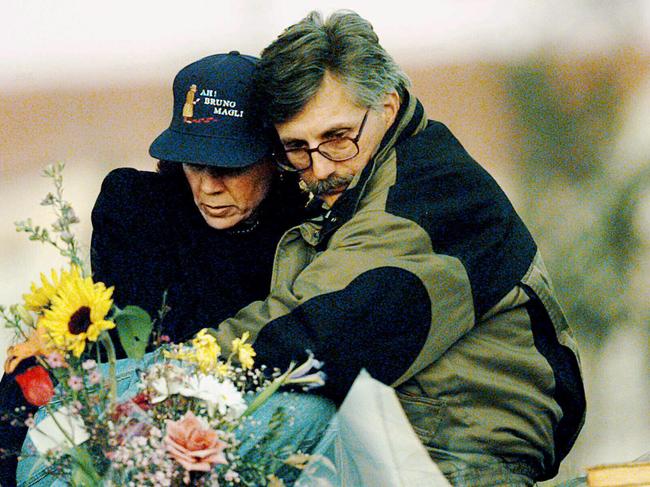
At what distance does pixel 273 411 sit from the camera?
282cm

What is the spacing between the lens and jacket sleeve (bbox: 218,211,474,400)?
2973mm

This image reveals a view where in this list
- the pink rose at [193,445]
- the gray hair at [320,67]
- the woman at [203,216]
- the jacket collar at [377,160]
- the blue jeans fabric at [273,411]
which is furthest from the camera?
the woman at [203,216]

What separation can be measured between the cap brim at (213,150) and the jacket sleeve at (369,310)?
1.37ft

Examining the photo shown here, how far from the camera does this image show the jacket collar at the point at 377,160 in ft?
10.6

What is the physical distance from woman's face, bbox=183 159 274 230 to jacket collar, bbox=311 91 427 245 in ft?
1.01

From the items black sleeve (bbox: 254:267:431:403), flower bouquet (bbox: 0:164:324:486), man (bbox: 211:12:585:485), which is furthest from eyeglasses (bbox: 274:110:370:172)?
flower bouquet (bbox: 0:164:324:486)

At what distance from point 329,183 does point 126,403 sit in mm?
993

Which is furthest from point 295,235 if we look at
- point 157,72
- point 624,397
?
point 624,397

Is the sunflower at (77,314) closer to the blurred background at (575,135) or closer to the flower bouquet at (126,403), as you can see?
the flower bouquet at (126,403)

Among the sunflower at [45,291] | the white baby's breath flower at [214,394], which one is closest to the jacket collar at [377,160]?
the white baby's breath flower at [214,394]

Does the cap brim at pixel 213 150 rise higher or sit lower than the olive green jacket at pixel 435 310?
higher

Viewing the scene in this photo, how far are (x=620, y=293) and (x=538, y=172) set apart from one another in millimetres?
675

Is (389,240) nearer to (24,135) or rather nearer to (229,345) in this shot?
(229,345)

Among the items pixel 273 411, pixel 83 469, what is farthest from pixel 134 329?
pixel 273 411
